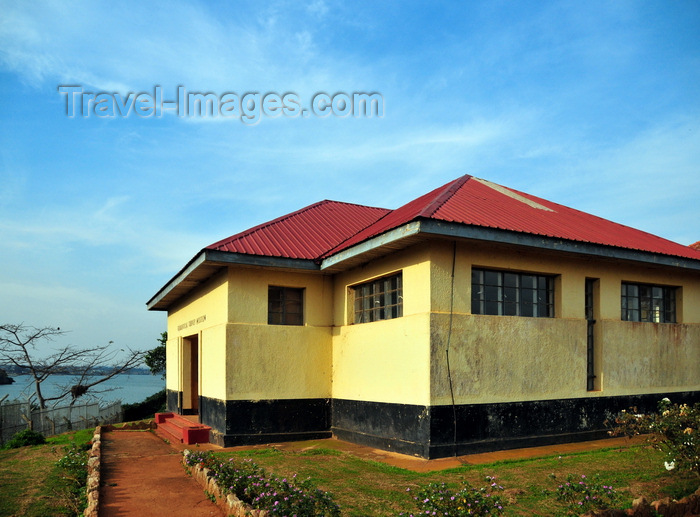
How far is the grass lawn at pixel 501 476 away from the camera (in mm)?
7008

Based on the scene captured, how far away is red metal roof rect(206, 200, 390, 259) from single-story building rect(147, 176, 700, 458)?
0.08 m

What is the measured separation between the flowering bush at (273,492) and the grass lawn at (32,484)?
82.8 inches

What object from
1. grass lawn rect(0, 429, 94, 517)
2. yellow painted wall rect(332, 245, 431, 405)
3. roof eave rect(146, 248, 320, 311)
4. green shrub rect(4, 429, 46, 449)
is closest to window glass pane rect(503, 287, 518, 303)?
yellow painted wall rect(332, 245, 431, 405)

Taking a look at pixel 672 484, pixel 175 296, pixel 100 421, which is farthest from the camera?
pixel 100 421

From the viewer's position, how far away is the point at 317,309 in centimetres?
1337

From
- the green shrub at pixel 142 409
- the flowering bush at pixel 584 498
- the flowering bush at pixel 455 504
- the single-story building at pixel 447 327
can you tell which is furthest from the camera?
the green shrub at pixel 142 409

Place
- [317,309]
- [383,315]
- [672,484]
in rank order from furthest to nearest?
[317,309]
[383,315]
[672,484]

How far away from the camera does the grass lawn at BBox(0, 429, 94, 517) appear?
7852 mm

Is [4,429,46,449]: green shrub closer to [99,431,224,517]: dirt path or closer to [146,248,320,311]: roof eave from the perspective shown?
[99,431,224,517]: dirt path

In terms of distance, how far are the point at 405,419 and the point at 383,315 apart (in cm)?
224

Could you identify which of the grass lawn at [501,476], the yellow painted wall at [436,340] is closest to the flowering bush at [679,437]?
the grass lawn at [501,476]

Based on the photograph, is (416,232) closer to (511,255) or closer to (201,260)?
(511,255)

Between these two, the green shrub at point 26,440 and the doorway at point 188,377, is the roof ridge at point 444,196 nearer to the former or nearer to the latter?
the doorway at point 188,377

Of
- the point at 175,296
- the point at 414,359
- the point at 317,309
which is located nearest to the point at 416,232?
the point at 414,359
